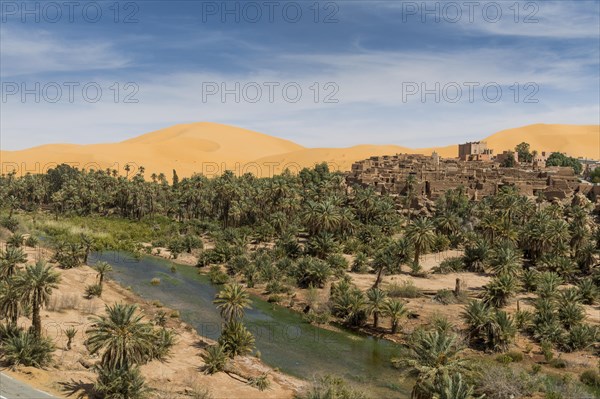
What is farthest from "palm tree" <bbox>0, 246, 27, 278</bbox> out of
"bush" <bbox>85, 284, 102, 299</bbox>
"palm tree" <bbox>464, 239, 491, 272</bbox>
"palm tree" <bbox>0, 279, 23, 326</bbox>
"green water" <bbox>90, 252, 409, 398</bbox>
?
"palm tree" <bbox>464, 239, 491, 272</bbox>

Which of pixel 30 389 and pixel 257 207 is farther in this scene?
pixel 257 207

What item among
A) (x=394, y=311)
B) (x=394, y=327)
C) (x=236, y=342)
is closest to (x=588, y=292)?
(x=394, y=327)

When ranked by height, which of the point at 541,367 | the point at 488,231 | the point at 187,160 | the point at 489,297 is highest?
the point at 187,160

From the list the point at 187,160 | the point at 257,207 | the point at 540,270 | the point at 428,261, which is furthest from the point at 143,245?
the point at 187,160

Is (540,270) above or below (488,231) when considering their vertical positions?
below

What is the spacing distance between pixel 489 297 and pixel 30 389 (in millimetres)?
34444

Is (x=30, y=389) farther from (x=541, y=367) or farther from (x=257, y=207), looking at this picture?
(x=257, y=207)

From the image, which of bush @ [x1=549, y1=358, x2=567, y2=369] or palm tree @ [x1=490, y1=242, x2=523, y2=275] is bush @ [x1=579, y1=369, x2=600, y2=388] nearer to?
bush @ [x1=549, y1=358, x2=567, y2=369]

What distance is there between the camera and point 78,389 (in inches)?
1068

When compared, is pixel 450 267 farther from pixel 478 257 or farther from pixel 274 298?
pixel 274 298

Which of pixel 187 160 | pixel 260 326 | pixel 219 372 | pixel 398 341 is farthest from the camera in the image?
pixel 187 160

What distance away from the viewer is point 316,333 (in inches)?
1634

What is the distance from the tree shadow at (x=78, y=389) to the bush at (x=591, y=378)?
2963 cm

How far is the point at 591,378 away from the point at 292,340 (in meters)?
20.7
